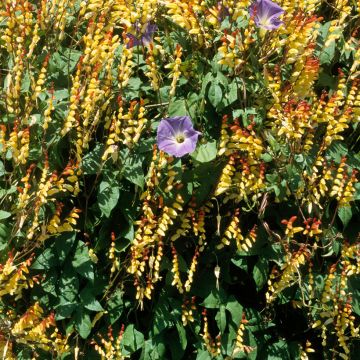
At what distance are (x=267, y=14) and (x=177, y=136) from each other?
0.66m

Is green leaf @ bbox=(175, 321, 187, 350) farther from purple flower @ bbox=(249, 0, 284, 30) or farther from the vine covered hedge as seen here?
purple flower @ bbox=(249, 0, 284, 30)

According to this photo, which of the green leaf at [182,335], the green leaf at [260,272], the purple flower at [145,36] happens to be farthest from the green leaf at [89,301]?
the purple flower at [145,36]

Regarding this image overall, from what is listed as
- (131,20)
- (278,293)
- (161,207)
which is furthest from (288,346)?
(131,20)

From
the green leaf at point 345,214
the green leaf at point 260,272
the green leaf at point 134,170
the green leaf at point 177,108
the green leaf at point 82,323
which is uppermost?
the green leaf at point 177,108

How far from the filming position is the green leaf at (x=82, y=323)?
2747mm

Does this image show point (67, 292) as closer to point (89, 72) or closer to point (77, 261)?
point (77, 261)

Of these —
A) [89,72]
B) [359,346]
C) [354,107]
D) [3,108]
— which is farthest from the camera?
[359,346]

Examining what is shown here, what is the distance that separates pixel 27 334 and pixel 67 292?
24cm

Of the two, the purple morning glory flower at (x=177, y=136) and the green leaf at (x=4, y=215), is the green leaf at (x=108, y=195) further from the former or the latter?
the green leaf at (x=4, y=215)

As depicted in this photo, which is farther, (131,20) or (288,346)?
(288,346)

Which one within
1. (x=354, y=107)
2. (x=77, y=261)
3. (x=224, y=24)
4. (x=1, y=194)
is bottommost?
(x=77, y=261)

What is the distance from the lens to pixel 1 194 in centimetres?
267

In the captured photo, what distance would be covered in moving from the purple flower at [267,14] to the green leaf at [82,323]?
1477mm

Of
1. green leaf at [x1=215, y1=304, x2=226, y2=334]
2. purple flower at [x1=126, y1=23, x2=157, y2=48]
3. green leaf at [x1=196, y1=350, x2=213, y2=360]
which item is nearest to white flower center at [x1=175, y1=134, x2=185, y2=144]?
purple flower at [x1=126, y1=23, x2=157, y2=48]
